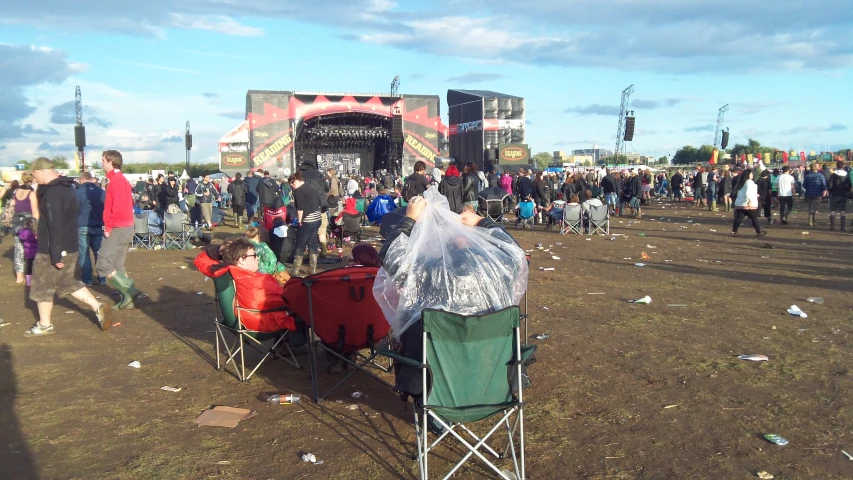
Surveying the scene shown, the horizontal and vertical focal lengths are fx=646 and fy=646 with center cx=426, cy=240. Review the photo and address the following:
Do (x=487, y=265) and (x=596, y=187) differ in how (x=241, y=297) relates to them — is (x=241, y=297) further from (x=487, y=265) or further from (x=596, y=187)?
(x=596, y=187)

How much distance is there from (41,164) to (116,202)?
87cm

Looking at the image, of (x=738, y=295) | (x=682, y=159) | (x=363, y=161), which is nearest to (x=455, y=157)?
(x=363, y=161)

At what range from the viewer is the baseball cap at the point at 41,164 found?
6379mm

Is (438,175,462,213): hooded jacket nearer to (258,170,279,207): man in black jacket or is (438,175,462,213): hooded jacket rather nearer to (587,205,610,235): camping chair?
(587,205,610,235): camping chair

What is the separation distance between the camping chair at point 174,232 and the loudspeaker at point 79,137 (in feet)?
71.0

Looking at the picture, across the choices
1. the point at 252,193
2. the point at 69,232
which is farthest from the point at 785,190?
the point at 69,232

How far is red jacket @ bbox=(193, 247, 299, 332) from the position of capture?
488 cm

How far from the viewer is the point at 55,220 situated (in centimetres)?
612

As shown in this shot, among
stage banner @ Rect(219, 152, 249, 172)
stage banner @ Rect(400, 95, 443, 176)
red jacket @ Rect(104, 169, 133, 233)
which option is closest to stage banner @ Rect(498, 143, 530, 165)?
stage banner @ Rect(400, 95, 443, 176)

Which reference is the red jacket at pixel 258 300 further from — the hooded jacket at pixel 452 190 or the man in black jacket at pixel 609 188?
the man in black jacket at pixel 609 188

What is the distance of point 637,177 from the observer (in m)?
19.5

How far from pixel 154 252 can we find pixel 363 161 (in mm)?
25274

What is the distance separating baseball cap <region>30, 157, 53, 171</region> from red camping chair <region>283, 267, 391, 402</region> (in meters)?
3.43

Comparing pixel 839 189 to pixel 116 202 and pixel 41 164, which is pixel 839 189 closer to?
pixel 116 202
